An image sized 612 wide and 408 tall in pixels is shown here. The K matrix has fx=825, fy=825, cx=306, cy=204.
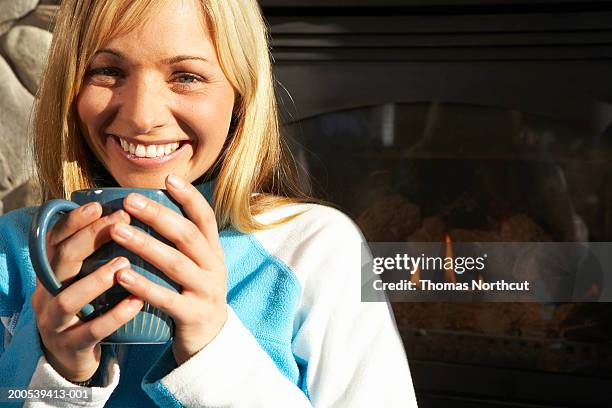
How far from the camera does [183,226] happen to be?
0.56 metres

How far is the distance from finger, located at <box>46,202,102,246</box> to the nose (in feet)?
0.55

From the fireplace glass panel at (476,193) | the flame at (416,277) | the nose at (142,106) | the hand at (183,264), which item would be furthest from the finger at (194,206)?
the flame at (416,277)

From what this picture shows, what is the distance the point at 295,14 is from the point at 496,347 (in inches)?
31.7

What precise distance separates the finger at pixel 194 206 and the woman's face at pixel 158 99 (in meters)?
0.15

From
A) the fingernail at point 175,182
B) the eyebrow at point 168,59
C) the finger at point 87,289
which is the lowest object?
the finger at point 87,289

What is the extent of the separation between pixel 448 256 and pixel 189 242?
48.9 inches

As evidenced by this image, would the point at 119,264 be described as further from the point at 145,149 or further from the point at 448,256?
the point at 448,256

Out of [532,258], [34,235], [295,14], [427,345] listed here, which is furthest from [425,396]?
[34,235]

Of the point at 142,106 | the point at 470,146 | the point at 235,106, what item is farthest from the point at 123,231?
the point at 470,146

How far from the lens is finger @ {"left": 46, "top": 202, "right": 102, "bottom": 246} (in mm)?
543

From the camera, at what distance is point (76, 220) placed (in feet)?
1.79

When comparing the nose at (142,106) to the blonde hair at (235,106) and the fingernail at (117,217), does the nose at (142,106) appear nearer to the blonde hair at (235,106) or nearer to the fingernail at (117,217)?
the blonde hair at (235,106)

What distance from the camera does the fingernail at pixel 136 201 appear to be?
542mm

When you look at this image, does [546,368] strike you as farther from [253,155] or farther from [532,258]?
[253,155]
